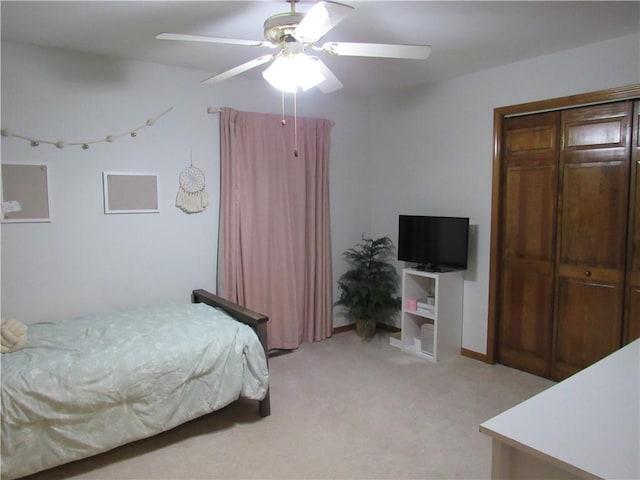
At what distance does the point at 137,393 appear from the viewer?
7.64 ft

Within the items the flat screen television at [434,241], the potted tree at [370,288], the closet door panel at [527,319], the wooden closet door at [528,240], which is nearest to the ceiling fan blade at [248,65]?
the flat screen television at [434,241]

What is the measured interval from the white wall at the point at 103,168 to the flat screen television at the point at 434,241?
170 centimetres

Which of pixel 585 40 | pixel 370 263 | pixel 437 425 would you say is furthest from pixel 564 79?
pixel 437 425

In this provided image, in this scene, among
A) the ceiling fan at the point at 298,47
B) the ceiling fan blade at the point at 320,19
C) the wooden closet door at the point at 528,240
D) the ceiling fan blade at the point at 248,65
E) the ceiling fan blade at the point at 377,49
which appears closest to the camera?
the ceiling fan blade at the point at 320,19

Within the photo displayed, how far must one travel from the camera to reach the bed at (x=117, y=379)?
2082 mm

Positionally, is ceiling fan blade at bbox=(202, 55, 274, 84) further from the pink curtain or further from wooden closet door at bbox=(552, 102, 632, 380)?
wooden closet door at bbox=(552, 102, 632, 380)

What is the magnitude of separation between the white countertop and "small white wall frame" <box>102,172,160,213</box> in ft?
9.56

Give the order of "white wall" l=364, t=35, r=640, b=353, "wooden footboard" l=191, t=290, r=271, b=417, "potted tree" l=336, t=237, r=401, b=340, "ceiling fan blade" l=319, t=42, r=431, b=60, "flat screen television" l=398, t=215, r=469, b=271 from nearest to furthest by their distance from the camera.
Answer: "ceiling fan blade" l=319, t=42, r=431, b=60
"wooden footboard" l=191, t=290, r=271, b=417
"white wall" l=364, t=35, r=640, b=353
"flat screen television" l=398, t=215, r=469, b=271
"potted tree" l=336, t=237, r=401, b=340

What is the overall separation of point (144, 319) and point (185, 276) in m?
0.75

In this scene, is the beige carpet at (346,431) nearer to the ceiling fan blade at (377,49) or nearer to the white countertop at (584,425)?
the white countertop at (584,425)

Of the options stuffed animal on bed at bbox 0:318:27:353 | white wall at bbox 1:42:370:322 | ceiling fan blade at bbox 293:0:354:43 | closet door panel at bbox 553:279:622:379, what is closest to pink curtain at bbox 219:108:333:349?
white wall at bbox 1:42:370:322

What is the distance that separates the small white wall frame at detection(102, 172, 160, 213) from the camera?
3.21 m

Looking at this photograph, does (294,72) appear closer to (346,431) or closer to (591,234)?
(346,431)

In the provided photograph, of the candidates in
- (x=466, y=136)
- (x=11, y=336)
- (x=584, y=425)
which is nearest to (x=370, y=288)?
(x=466, y=136)
